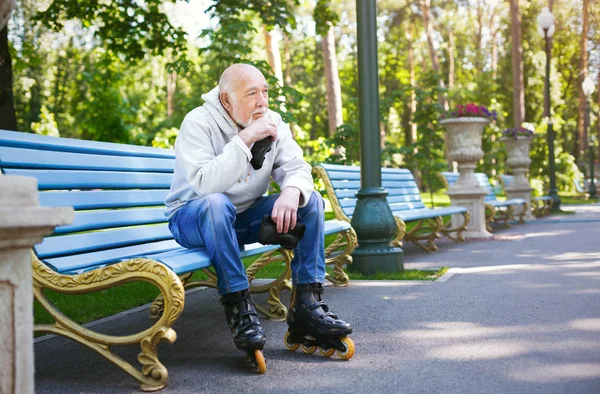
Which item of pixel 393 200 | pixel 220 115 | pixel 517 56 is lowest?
pixel 393 200

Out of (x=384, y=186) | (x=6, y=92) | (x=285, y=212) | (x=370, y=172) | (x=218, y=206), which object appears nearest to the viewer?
(x=218, y=206)

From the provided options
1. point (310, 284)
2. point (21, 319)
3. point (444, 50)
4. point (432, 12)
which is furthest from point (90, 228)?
point (444, 50)

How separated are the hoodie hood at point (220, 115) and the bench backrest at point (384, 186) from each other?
3093mm

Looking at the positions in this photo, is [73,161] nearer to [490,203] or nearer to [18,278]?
[18,278]

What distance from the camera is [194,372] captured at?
326cm

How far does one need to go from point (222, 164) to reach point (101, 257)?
762mm

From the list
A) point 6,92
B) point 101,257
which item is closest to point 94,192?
point 101,257

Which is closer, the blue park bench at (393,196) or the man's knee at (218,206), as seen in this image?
the man's knee at (218,206)

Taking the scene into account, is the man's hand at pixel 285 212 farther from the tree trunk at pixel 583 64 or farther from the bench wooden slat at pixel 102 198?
the tree trunk at pixel 583 64

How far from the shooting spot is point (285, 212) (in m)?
3.46

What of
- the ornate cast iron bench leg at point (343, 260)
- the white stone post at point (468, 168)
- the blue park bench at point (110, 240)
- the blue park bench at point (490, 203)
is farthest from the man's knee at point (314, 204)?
the blue park bench at point (490, 203)

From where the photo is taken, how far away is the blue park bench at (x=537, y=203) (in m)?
16.3

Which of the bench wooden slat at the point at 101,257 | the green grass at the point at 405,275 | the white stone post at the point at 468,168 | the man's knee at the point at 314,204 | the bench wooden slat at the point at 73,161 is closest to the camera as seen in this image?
the bench wooden slat at the point at 101,257

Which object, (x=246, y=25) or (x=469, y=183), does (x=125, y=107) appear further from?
(x=469, y=183)
